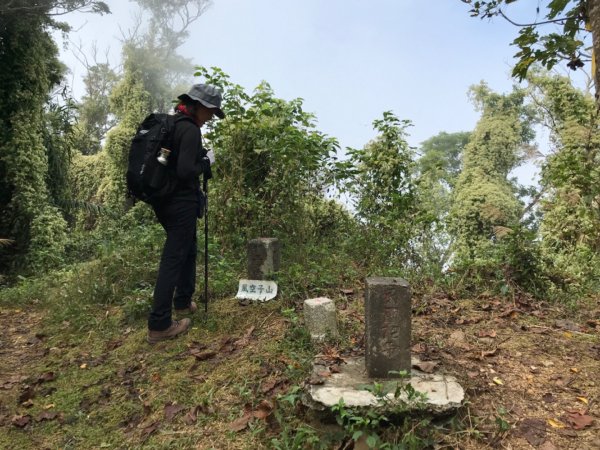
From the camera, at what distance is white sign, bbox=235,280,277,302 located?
13.7 ft

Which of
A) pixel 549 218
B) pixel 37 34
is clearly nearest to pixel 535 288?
pixel 549 218

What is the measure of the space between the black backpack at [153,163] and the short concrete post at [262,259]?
1175 millimetres

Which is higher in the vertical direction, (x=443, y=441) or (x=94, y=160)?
(x=94, y=160)

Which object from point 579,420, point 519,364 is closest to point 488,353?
point 519,364

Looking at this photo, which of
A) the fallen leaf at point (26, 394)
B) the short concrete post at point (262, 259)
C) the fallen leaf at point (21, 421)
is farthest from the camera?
the short concrete post at point (262, 259)

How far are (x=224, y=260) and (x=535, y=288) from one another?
10.6 feet

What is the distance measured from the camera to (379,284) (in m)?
2.59

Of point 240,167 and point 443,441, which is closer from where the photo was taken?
point 443,441

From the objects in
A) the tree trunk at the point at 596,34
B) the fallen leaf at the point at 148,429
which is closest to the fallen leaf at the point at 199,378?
the fallen leaf at the point at 148,429

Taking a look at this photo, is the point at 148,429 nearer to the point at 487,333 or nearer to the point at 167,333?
the point at 167,333

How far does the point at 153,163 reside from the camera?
3.38 metres

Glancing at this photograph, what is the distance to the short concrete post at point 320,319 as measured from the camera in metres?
3.24

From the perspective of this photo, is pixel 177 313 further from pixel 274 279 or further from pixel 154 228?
pixel 154 228

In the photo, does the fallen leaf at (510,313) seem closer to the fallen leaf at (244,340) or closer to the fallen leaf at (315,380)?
the fallen leaf at (315,380)
